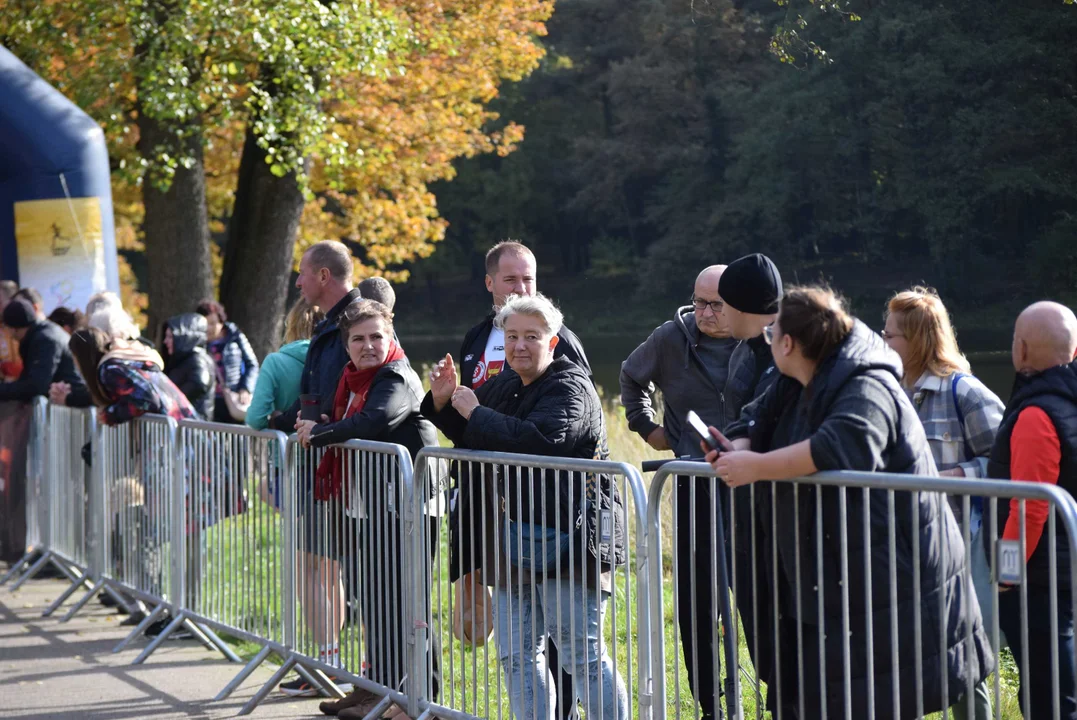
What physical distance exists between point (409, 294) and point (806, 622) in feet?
139

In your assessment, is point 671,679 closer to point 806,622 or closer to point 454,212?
point 806,622

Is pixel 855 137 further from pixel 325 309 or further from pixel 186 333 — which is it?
pixel 325 309

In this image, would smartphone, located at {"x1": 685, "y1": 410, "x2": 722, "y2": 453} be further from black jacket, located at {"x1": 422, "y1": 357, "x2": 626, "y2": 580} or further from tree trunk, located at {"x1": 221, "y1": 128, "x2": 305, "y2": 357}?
tree trunk, located at {"x1": 221, "y1": 128, "x2": 305, "y2": 357}

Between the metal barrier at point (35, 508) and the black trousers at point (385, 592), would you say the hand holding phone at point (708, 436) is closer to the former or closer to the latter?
the black trousers at point (385, 592)

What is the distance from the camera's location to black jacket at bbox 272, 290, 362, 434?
6234mm

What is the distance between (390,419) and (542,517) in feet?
4.21

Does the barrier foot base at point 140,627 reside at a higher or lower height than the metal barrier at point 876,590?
lower

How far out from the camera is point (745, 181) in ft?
48.0

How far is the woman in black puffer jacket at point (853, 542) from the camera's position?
11.3ft

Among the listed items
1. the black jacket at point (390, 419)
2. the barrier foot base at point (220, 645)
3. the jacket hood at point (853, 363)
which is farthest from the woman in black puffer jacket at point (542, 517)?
the barrier foot base at point (220, 645)

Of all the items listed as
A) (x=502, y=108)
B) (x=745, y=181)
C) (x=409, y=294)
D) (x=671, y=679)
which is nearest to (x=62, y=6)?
(x=745, y=181)

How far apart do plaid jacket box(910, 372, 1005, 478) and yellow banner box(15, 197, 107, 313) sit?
8.87m

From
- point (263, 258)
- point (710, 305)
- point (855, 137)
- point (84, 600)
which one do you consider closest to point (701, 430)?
point (710, 305)

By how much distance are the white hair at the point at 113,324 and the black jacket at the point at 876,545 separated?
5.33 metres
